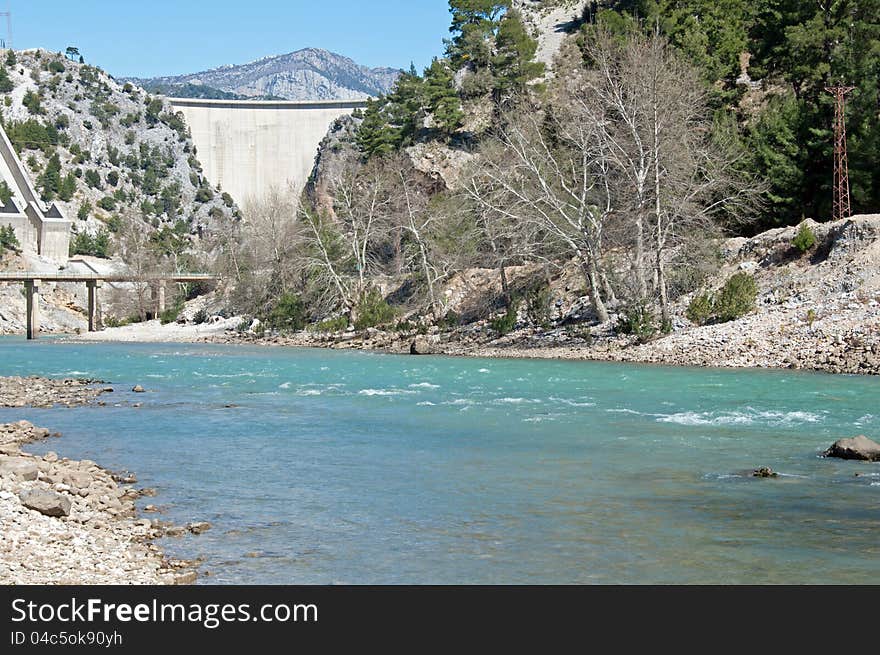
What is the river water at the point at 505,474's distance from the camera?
11414 mm

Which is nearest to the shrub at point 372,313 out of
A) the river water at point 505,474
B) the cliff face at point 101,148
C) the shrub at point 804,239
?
the river water at point 505,474

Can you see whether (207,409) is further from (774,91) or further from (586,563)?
(774,91)

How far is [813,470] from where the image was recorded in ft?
54.3

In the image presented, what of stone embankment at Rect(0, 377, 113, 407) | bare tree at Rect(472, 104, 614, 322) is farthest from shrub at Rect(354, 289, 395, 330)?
stone embankment at Rect(0, 377, 113, 407)

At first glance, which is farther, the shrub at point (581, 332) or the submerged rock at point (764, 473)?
the shrub at point (581, 332)

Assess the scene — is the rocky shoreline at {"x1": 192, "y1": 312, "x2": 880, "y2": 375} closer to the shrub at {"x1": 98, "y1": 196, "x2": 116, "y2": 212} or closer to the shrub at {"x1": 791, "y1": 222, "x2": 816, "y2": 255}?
the shrub at {"x1": 791, "y1": 222, "x2": 816, "y2": 255}

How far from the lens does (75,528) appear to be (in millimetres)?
12211

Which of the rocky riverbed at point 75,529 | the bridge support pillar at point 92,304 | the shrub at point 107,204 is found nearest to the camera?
the rocky riverbed at point 75,529

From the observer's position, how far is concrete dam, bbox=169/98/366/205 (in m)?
149

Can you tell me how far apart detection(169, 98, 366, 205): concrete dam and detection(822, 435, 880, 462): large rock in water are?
433 feet

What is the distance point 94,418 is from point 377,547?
13.8 metres

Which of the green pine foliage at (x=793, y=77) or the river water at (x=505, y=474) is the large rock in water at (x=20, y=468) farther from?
the green pine foliage at (x=793, y=77)

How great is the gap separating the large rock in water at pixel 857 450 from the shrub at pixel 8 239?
96036 mm

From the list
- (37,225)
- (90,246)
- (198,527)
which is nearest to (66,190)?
(90,246)
